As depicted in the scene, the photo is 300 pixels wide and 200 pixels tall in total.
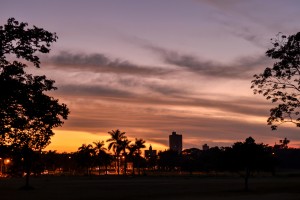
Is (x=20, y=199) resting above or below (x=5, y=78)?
below

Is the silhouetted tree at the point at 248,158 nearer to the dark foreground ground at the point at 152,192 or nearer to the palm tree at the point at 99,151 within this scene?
the dark foreground ground at the point at 152,192

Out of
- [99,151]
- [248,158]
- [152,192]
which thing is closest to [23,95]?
[152,192]

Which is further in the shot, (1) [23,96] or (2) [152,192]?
(2) [152,192]

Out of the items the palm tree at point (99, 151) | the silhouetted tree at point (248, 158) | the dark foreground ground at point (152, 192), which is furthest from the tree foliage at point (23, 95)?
the palm tree at point (99, 151)

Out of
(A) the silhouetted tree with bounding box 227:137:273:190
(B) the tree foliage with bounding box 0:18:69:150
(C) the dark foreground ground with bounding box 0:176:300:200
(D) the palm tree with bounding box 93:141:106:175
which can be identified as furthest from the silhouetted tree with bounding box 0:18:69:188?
(D) the palm tree with bounding box 93:141:106:175

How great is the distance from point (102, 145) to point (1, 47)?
17085 centimetres

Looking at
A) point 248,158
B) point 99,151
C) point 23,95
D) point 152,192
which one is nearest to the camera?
point 23,95

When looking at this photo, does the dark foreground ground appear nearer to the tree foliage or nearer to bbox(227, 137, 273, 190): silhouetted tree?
bbox(227, 137, 273, 190): silhouetted tree

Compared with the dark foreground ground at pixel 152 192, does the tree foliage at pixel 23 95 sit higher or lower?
higher

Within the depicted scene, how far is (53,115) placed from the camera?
27.5 m

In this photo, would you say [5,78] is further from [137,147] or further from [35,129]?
[137,147]

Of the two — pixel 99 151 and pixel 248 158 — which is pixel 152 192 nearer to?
pixel 248 158

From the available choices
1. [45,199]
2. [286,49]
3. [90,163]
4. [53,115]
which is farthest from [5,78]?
[90,163]

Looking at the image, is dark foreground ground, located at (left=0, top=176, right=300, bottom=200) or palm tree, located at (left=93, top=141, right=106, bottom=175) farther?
→ palm tree, located at (left=93, top=141, right=106, bottom=175)
